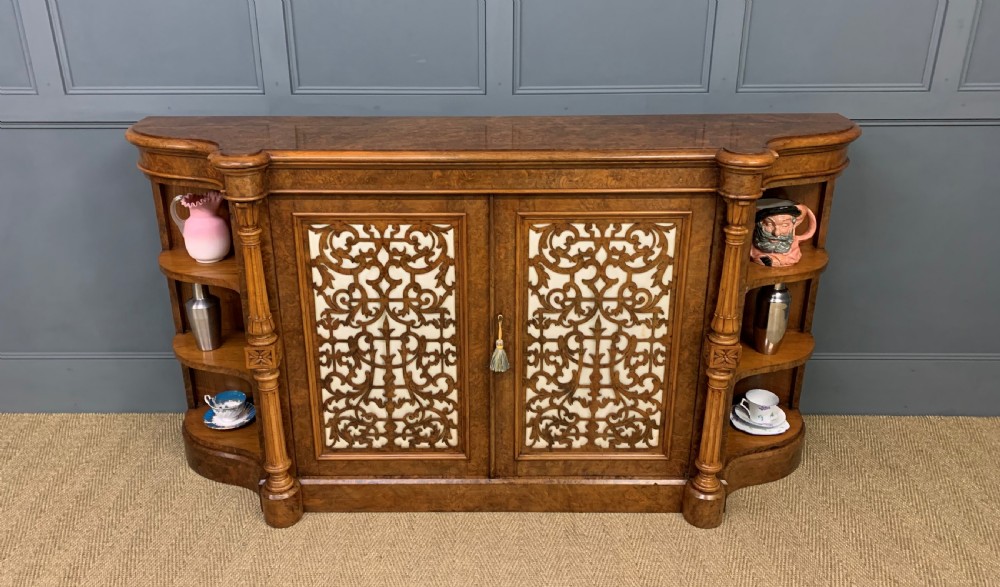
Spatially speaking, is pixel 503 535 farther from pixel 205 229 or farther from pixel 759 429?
pixel 205 229

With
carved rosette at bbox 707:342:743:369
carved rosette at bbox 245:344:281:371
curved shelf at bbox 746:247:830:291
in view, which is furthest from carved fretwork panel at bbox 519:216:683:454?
carved rosette at bbox 245:344:281:371

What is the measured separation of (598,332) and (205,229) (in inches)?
45.7

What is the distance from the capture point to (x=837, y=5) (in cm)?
246

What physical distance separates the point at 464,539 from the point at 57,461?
4.59 ft

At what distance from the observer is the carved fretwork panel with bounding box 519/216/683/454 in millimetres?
2172

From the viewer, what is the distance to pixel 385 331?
2.27 meters

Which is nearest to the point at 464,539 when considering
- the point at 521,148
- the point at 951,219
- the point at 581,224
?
the point at 581,224

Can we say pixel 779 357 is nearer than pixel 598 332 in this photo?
No

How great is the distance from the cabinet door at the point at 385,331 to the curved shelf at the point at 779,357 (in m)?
0.79

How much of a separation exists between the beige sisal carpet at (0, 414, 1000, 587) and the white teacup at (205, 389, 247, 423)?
0.69 feet

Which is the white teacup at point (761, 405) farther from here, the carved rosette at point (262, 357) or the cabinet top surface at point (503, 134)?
the carved rosette at point (262, 357)

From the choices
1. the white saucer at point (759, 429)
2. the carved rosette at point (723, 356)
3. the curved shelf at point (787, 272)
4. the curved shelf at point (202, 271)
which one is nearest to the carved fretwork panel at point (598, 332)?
the carved rosette at point (723, 356)

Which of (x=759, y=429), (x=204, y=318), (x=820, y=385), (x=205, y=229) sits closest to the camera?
(x=205, y=229)

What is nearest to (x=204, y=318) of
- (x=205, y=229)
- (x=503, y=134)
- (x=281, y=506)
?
(x=205, y=229)
